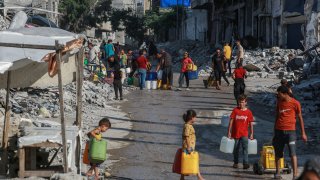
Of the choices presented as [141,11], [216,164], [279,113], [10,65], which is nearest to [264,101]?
[216,164]

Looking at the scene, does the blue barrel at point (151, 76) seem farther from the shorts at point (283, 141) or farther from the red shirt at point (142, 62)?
the shorts at point (283, 141)

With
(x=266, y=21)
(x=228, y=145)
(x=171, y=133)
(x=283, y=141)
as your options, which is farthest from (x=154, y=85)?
(x=266, y=21)

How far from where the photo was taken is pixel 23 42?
33.0 feet

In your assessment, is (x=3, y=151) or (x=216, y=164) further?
(x=216, y=164)

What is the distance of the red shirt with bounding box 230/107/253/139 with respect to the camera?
11.6 metres

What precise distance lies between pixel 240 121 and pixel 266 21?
33733 mm

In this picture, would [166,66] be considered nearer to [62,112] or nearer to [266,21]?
[62,112]

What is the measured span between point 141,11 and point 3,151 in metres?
89.9

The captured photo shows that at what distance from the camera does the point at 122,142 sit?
14891 mm

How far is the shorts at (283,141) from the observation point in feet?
35.5

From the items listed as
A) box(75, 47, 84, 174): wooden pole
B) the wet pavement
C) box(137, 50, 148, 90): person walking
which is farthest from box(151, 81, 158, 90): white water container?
box(75, 47, 84, 174): wooden pole

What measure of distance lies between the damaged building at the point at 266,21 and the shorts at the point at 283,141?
16.2 metres

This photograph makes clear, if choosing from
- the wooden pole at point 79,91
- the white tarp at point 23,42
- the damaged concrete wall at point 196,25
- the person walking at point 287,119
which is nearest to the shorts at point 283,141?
the person walking at point 287,119

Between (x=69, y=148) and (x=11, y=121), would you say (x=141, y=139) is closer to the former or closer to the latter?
(x=11, y=121)
